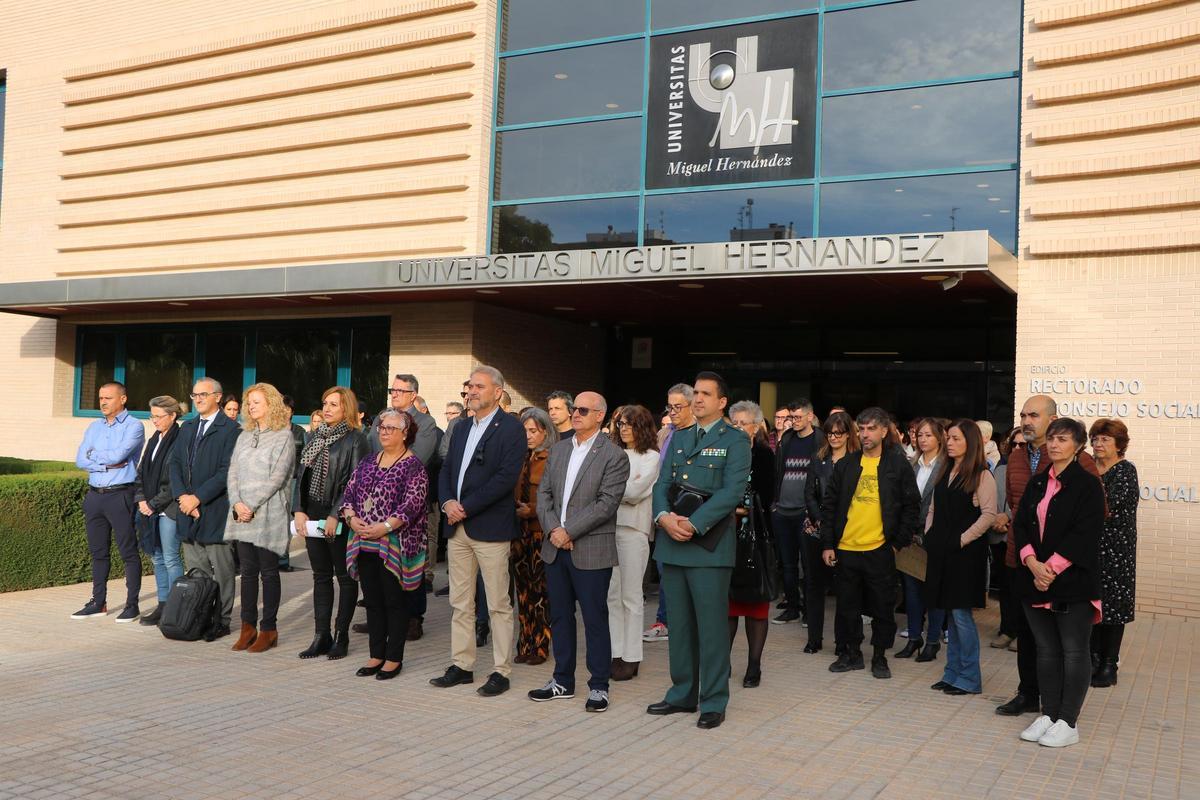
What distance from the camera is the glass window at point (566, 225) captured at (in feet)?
44.4

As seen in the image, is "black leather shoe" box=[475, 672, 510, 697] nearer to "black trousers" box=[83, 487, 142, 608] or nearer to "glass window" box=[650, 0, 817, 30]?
"black trousers" box=[83, 487, 142, 608]

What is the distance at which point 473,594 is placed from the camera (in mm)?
7035

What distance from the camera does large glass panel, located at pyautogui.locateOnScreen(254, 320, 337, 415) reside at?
1648 cm

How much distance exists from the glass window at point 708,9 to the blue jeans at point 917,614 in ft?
24.9

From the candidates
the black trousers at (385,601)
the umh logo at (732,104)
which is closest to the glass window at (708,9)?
the umh logo at (732,104)

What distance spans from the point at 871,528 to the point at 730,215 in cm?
626

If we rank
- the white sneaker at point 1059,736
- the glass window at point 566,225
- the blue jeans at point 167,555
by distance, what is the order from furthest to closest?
the glass window at point 566,225 → the blue jeans at point 167,555 → the white sneaker at point 1059,736

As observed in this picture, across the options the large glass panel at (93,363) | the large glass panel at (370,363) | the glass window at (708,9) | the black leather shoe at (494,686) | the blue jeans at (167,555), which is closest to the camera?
the black leather shoe at (494,686)

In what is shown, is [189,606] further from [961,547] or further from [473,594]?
[961,547]

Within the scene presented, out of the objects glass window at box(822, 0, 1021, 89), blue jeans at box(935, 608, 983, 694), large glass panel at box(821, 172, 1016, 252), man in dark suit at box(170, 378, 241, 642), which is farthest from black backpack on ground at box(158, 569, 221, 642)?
glass window at box(822, 0, 1021, 89)

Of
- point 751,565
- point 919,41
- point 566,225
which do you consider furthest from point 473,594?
point 919,41

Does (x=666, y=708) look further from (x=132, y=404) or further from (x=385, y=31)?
(x=132, y=404)

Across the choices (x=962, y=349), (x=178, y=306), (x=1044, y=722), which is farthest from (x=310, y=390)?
(x=1044, y=722)

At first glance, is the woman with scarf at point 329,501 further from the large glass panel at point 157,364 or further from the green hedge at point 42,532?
the large glass panel at point 157,364
